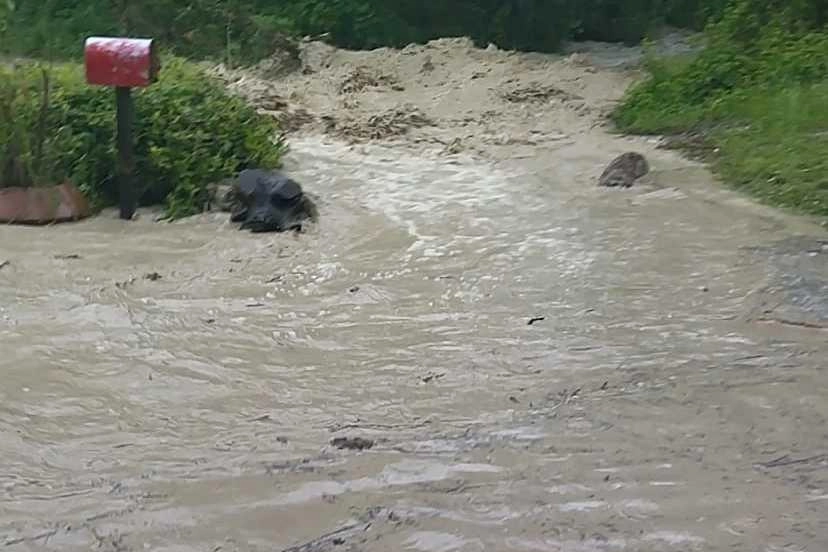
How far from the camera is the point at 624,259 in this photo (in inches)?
273

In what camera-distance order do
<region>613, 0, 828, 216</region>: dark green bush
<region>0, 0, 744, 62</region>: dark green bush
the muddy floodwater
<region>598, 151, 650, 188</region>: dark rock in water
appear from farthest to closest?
<region>0, 0, 744, 62</region>: dark green bush, <region>598, 151, 650, 188</region>: dark rock in water, <region>613, 0, 828, 216</region>: dark green bush, the muddy floodwater

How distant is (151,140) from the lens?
8.65m

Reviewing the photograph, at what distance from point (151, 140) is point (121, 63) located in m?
Result: 0.98

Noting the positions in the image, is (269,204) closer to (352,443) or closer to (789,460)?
(352,443)

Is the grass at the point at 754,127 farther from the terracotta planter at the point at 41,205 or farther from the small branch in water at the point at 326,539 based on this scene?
the small branch in water at the point at 326,539

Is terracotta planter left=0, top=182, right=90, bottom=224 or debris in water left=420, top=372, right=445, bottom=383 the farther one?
terracotta planter left=0, top=182, right=90, bottom=224

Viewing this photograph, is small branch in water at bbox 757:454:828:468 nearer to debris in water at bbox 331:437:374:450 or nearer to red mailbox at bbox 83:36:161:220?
debris in water at bbox 331:437:374:450

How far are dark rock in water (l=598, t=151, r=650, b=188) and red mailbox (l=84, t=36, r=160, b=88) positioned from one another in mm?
3288

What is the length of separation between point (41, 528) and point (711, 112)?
28.1ft

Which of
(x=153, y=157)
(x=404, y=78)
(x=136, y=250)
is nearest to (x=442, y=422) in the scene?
(x=136, y=250)

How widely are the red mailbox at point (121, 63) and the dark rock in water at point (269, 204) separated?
91 centimetres

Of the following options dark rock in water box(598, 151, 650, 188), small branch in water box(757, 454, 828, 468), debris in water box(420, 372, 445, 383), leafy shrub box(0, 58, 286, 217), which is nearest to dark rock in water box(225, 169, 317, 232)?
leafy shrub box(0, 58, 286, 217)

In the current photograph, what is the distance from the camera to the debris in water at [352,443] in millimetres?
4199

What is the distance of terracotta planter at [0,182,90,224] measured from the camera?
7.92m
